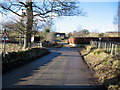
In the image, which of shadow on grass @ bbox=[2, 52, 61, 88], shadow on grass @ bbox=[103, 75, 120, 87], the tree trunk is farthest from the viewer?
the tree trunk

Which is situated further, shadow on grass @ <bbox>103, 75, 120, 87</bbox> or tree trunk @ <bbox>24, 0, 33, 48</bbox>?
tree trunk @ <bbox>24, 0, 33, 48</bbox>

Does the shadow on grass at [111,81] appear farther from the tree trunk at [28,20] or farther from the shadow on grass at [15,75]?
the tree trunk at [28,20]

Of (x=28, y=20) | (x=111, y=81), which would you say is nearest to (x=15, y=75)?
(x=111, y=81)

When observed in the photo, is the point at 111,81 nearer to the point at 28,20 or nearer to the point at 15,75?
the point at 15,75

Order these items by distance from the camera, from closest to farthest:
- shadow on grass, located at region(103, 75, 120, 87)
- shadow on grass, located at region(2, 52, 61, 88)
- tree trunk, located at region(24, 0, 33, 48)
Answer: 1. shadow on grass, located at region(103, 75, 120, 87)
2. shadow on grass, located at region(2, 52, 61, 88)
3. tree trunk, located at region(24, 0, 33, 48)

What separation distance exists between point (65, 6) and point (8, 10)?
21.7 feet

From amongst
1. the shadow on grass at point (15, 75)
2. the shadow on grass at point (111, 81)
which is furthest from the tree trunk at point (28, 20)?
the shadow on grass at point (111, 81)

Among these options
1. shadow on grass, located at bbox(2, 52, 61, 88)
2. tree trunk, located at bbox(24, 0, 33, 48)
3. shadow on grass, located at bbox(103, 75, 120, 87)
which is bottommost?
shadow on grass, located at bbox(2, 52, 61, 88)

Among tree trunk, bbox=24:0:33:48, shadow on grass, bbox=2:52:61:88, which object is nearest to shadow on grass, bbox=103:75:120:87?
shadow on grass, bbox=2:52:61:88

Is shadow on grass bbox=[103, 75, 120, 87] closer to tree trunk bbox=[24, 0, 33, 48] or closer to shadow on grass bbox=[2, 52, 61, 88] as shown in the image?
shadow on grass bbox=[2, 52, 61, 88]

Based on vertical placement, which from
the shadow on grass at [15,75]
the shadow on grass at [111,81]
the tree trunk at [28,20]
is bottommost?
the shadow on grass at [15,75]

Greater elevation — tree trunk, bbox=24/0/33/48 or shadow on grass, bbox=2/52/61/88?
tree trunk, bbox=24/0/33/48

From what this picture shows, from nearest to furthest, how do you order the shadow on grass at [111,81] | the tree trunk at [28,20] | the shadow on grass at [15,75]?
1. the shadow on grass at [111,81]
2. the shadow on grass at [15,75]
3. the tree trunk at [28,20]

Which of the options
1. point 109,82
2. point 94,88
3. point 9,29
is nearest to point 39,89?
point 94,88
